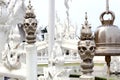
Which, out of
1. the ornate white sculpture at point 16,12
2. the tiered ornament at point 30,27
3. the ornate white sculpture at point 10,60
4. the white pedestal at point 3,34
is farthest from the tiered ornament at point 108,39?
the ornate white sculpture at point 16,12

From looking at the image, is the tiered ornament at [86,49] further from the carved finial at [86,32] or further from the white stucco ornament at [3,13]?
the white stucco ornament at [3,13]

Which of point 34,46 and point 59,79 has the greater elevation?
point 34,46

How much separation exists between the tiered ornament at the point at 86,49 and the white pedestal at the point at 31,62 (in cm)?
152

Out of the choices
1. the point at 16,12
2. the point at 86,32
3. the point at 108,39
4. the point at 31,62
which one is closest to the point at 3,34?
the point at 31,62

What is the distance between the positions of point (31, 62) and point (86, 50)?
5.73ft

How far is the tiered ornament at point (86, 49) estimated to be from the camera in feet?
14.8

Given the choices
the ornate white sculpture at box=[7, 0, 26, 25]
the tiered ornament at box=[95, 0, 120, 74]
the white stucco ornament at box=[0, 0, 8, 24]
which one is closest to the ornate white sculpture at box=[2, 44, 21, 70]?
the white stucco ornament at box=[0, 0, 8, 24]

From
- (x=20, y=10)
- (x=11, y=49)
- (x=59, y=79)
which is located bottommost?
(x=59, y=79)

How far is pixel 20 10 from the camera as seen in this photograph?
8430mm

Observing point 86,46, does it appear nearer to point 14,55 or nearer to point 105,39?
point 105,39

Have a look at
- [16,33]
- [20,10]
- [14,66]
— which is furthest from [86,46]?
[20,10]

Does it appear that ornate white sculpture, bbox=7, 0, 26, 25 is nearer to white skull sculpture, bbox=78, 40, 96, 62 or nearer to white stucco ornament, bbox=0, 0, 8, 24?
white stucco ornament, bbox=0, 0, 8, 24

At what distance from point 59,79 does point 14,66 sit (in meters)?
Answer: 0.76

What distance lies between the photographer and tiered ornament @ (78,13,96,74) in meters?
4.50
